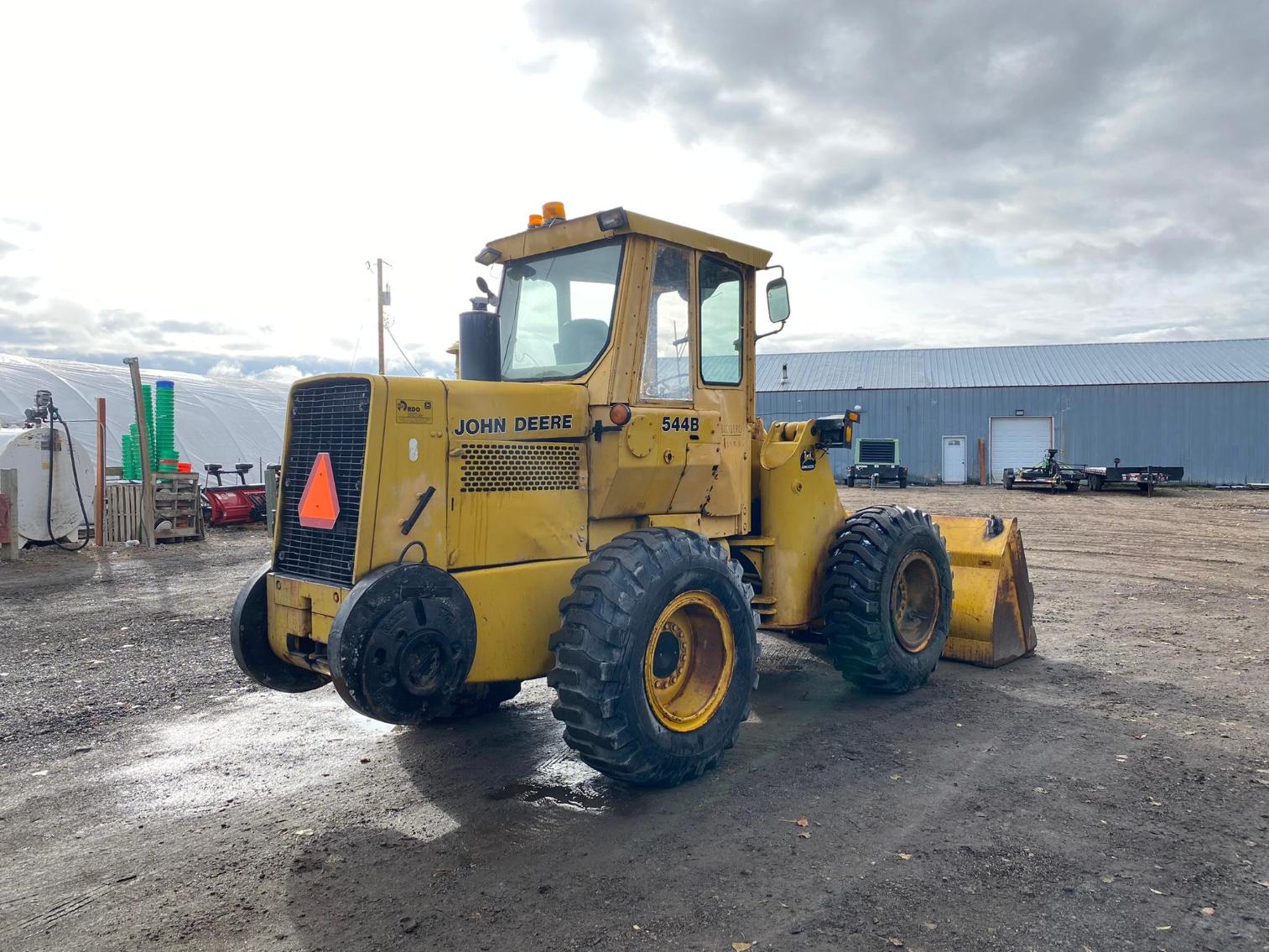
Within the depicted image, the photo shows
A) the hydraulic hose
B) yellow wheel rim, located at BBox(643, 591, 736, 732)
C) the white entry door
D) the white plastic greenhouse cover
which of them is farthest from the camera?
the white entry door

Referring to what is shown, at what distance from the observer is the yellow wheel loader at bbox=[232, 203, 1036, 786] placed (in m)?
4.03

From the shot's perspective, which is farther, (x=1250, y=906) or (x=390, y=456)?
(x=390, y=456)

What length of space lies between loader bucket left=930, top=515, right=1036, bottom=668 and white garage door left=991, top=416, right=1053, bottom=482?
2941 centimetres

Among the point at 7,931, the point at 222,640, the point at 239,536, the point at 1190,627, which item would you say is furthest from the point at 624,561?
the point at 239,536

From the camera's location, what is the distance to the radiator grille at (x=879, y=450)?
34438mm

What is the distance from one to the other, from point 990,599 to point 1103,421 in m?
30.9

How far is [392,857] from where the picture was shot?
3.78 metres

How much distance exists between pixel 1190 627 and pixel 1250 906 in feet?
19.0

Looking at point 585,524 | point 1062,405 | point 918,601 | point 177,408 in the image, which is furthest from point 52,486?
point 1062,405

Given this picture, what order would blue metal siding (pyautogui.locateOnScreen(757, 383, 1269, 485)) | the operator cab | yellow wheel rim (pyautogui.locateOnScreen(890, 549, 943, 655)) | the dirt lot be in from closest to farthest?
the dirt lot → the operator cab → yellow wheel rim (pyautogui.locateOnScreen(890, 549, 943, 655)) → blue metal siding (pyautogui.locateOnScreen(757, 383, 1269, 485))

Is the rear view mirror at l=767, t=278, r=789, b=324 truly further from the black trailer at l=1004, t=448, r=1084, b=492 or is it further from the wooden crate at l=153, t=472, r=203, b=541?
the black trailer at l=1004, t=448, r=1084, b=492

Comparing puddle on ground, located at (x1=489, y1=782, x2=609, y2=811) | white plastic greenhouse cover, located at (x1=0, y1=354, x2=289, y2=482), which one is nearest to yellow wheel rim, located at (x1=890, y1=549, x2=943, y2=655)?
puddle on ground, located at (x1=489, y1=782, x2=609, y2=811)

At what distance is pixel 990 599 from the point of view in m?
6.84

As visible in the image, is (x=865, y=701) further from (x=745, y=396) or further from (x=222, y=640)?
(x=222, y=640)
